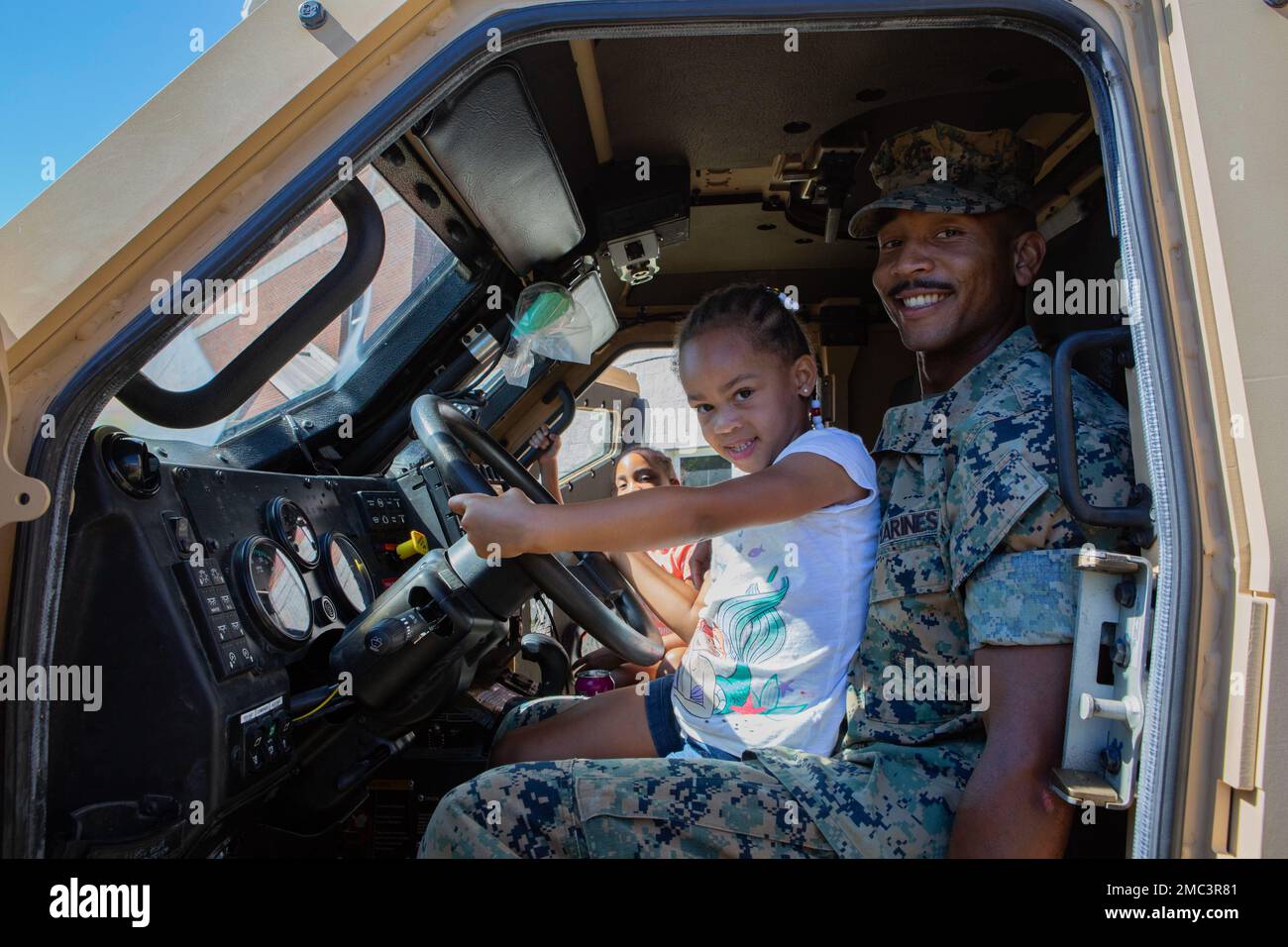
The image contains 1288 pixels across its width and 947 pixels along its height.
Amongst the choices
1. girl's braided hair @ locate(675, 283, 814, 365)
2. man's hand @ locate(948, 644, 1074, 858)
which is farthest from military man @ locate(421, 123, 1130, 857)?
girl's braided hair @ locate(675, 283, 814, 365)

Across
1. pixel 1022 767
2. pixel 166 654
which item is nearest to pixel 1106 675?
pixel 1022 767

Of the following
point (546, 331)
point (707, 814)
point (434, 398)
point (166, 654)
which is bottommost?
point (707, 814)

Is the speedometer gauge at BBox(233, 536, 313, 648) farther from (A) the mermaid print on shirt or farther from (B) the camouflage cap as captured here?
(B) the camouflage cap

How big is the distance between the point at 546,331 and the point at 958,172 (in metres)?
1.16

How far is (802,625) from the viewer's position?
58.4 inches

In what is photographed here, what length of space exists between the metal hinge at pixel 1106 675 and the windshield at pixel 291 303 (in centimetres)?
104

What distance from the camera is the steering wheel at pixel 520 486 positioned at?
58.4 inches

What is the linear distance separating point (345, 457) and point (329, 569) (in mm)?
501

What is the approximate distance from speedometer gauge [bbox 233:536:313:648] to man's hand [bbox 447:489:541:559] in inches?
15.6

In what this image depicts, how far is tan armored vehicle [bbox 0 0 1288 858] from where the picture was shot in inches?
40.4

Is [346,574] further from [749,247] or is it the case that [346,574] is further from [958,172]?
[749,247]

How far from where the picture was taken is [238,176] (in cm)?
110

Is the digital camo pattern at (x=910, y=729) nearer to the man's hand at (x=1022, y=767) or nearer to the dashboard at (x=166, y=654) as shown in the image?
the man's hand at (x=1022, y=767)
